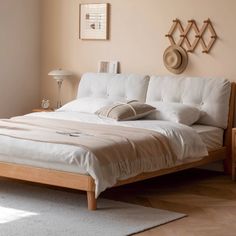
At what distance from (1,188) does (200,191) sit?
5.39 feet

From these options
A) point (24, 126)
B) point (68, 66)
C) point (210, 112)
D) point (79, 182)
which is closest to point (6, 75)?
point (68, 66)

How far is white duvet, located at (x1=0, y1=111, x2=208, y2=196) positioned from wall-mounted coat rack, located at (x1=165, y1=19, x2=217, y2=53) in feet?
3.28

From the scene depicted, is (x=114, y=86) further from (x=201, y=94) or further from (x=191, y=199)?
(x=191, y=199)

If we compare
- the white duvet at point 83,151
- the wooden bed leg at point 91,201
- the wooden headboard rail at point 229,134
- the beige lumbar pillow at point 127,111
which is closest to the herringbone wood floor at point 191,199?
the wooden headboard rail at point 229,134

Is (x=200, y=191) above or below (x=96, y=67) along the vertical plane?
below

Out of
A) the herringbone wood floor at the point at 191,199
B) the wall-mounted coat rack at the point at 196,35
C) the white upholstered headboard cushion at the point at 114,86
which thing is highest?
the wall-mounted coat rack at the point at 196,35

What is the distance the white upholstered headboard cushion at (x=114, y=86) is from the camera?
6273 mm

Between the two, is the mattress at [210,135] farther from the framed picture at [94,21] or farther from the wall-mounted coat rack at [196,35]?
the framed picture at [94,21]

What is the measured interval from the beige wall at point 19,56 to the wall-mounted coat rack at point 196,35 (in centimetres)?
174

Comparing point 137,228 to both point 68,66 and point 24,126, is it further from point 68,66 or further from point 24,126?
point 68,66

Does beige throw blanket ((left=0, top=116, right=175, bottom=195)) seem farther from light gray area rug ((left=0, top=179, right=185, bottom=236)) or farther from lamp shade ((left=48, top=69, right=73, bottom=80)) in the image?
lamp shade ((left=48, top=69, right=73, bottom=80))

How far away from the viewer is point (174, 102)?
6.01 meters

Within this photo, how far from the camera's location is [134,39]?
21.4 feet

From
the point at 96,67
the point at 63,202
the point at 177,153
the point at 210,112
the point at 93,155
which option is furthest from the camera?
the point at 96,67
